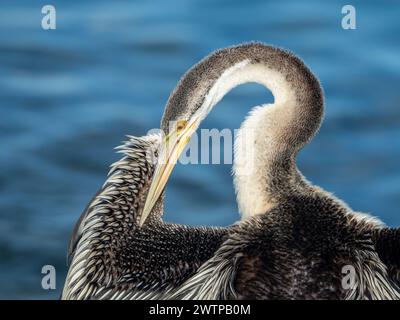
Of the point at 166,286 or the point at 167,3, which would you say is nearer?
the point at 166,286

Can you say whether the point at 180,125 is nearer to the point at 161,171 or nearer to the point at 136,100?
the point at 161,171

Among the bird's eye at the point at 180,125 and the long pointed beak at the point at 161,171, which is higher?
the bird's eye at the point at 180,125

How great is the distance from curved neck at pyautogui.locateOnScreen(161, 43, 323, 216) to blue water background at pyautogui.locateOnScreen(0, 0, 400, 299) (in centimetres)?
207

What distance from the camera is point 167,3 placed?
10773 mm

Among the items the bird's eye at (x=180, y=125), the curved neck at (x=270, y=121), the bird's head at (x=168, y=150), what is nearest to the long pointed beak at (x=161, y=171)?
the bird's head at (x=168, y=150)

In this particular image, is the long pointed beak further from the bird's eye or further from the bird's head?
the bird's eye

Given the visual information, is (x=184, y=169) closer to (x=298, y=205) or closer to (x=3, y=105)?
(x=3, y=105)

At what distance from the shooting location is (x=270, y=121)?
6074mm

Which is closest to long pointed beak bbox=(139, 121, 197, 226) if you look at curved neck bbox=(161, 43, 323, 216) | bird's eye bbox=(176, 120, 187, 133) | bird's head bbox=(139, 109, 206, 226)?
bird's head bbox=(139, 109, 206, 226)

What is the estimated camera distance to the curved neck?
A: 590 cm

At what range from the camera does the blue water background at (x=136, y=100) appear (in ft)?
27.1

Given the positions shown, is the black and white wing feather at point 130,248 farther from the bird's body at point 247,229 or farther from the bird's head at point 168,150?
the bird's head at point 168,150
